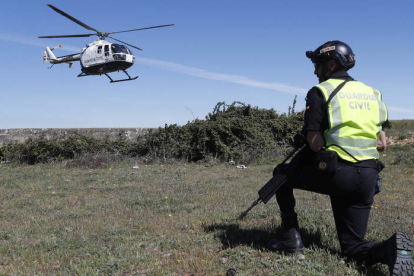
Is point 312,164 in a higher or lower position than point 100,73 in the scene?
lower

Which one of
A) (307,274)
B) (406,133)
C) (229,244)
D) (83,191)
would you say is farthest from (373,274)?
(406,133)

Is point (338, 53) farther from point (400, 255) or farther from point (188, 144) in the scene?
point (188, 144)

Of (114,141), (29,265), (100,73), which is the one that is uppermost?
(100,73)

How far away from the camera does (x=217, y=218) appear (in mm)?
5434

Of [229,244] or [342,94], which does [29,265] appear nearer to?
[229,244]

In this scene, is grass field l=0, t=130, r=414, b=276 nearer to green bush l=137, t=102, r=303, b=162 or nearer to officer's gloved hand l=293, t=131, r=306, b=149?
officer's gloved hand l=293, t=131, r=306, b=149

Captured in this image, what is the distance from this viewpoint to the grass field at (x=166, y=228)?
12.2 ft

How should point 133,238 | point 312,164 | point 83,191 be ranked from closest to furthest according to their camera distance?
point 312,164, point 133,238, point 83,191

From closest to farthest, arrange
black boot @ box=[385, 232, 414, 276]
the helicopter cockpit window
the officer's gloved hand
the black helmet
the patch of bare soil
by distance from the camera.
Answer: black boot @ box=[385, 232, 414, 276] < the black helmet < the officer's gloved hand < the patch of bare soil < the helicopter cockpit window

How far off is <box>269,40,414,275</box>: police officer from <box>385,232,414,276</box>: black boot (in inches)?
0.7

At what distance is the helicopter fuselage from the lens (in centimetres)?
1809

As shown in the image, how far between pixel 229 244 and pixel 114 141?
12415mm

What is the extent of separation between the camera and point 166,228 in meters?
5.15

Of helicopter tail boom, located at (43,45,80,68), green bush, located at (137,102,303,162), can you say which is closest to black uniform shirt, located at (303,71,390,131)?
green bush, located at (137,102,303,162)
